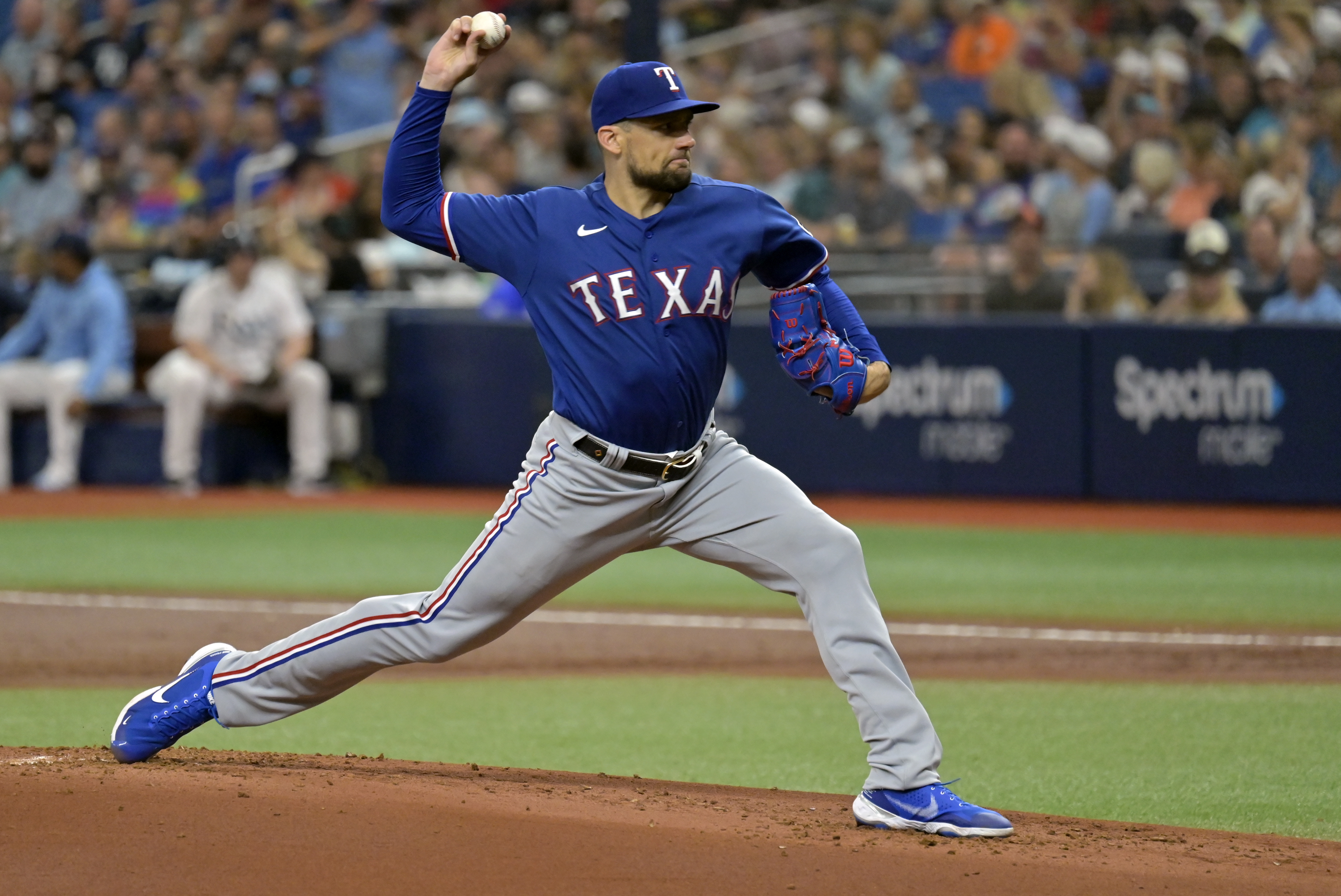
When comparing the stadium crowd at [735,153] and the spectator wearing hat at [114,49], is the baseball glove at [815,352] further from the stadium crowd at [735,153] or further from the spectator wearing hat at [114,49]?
the spectator wearing hat at [114,49]

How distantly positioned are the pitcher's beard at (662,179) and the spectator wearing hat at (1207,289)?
899 centimetres

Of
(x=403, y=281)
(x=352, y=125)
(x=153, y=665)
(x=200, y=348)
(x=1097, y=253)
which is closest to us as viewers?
(x=153, y=665)

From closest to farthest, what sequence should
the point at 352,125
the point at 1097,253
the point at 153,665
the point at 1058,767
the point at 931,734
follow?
the point at 931,734 → the point at 1058,767 → the point at 153,665 → the point at 1097,253 → the point at 352,125

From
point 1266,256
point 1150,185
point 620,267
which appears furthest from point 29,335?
point 620,267

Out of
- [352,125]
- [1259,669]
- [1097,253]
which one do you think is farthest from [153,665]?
[352,125]

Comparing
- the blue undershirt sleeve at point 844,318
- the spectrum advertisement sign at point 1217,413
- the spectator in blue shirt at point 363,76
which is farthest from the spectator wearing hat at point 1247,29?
the blue undershirt sleeve at point 844,318

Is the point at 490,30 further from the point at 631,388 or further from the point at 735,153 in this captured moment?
the point at 735,153

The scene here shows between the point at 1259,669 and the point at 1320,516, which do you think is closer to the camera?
the point at 1259,669

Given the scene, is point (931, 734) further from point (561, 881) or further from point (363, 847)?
point (363, 847)

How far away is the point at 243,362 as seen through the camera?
1449 cm

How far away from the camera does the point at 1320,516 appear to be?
41.5 feet

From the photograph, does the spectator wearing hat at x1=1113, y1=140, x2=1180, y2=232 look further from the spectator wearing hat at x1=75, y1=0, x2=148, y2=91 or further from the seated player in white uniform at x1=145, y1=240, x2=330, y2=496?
the spectator wearing hat at x1=75, y1=0, x2=148, y2=91

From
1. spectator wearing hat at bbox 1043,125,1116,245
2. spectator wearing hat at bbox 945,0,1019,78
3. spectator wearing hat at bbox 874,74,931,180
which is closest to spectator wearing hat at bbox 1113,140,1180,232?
spectator wearing hat at bbox 1043,125,1116,245

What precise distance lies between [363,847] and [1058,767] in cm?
253
